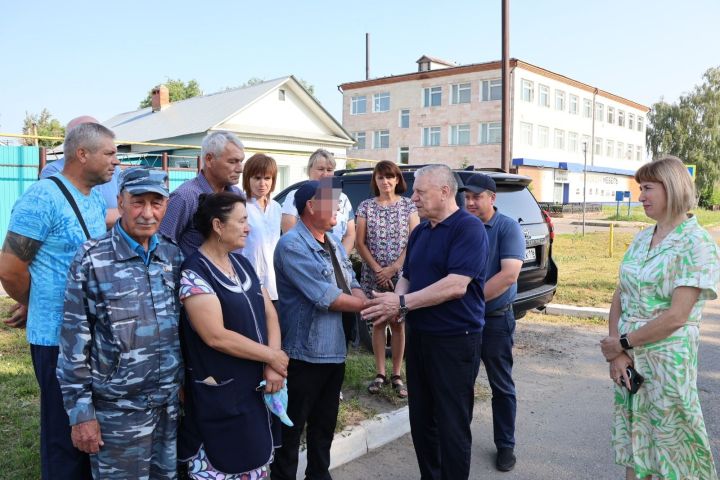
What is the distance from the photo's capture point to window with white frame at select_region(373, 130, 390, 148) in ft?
156

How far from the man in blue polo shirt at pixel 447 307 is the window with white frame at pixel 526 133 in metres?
40.7

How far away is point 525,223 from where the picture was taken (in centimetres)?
633

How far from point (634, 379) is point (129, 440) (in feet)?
8.23

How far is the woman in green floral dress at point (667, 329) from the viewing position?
2811 mm

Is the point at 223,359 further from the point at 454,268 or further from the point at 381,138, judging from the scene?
the point at 381,138

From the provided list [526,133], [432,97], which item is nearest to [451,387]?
[526,133]

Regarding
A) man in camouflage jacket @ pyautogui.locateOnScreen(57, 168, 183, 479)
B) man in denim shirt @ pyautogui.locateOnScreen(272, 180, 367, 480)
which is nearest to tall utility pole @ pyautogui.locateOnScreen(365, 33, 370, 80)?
man in denim shirt @ pyautogui.locateOnScreen(272, 180, 367, 480)

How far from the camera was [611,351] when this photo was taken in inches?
122

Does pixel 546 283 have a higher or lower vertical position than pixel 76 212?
lower

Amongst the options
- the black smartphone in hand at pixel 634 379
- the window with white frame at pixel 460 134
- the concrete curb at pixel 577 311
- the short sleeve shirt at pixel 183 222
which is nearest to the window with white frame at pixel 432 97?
the window with white frame at pixel 460 134

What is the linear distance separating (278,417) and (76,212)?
1.37m

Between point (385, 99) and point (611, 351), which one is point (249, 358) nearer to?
point (611, 351)

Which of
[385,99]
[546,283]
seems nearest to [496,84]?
[385,99]

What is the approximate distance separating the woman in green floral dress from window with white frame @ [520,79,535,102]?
40.9 meters
